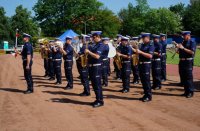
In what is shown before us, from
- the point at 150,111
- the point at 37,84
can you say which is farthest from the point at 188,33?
the point at 37,84

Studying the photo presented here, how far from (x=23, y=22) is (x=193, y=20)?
4211 cm

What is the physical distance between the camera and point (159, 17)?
3479 inches

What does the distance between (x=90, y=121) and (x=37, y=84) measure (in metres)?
8.19

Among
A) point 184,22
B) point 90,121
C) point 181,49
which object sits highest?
point 184,22

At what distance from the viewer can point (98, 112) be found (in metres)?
10.3

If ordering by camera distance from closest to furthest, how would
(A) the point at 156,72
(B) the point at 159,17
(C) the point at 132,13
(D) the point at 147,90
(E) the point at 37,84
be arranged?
(D) the point at 147,90, (A) the point at 156,72, (E) the point at 37,84, (B) the point at 159,17, (C) the point at 132,13

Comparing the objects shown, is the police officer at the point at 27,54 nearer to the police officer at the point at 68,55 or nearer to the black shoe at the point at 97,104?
the police officer at the point at 68,55

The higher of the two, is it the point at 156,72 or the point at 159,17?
the point at 159,17

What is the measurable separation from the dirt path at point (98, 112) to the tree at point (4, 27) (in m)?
78.1

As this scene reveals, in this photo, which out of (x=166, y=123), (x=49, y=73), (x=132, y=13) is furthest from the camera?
(x=132, y=13)

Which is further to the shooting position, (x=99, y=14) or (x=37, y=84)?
(x=99, y=14)

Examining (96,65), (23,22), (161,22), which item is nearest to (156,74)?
(96,65)

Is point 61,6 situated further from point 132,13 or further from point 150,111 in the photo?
point 150,111

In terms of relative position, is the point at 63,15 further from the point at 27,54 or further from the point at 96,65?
the point at 96,65
